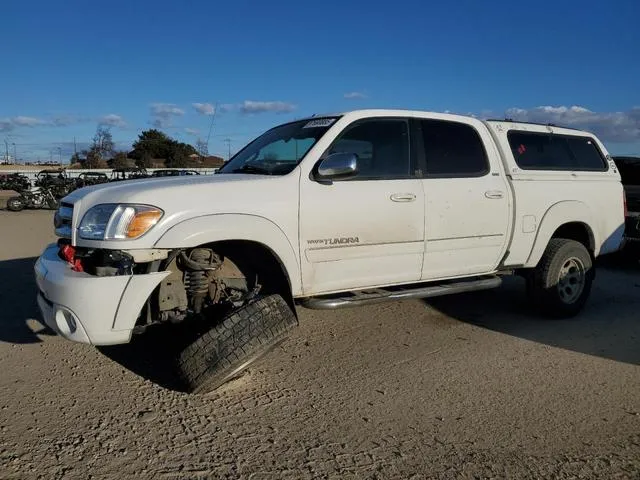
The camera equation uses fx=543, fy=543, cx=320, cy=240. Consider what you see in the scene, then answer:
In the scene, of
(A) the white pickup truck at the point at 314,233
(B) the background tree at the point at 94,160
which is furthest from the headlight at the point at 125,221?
(B) the background tree at the point at 94,160

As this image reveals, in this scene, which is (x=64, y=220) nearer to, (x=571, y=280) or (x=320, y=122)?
(x=320, y=122)

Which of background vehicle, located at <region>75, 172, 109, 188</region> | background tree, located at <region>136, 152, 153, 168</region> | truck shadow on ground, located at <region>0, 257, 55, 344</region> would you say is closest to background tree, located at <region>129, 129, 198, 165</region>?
background tree, located at <region>136, 152, 153, 168</region>

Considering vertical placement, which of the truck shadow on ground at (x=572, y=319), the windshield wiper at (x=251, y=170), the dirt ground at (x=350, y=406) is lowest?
the truck shadow on ground at (x=572, y=319)

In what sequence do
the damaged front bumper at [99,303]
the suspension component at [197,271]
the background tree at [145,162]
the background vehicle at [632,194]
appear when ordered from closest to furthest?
the damaged front bumper at [99,303]
the suspension component at [197,271]
the background vehicle at [632,194]
the background tree at [145,162]

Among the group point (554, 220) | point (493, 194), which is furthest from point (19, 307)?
point (554, 220)

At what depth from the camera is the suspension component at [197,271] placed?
147 inches

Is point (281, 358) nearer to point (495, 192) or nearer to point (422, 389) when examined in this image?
point (422, 389)

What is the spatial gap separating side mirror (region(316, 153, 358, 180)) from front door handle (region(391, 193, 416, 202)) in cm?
50

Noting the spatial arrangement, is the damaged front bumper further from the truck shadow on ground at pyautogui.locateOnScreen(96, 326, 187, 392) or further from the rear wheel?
the rear wheel

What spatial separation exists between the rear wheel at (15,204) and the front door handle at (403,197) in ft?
65.5

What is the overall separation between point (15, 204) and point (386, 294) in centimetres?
1996

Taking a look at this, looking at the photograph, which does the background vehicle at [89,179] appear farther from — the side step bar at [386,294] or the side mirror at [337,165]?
the side mirror at [337,165]

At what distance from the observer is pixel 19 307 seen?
578 cm

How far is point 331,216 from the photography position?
4066mm
